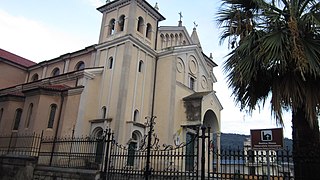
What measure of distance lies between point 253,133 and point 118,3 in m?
20.8

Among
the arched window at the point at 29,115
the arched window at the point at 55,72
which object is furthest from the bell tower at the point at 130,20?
the arched window at the point at 29,115

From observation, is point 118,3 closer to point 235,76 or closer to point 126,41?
point 126,41

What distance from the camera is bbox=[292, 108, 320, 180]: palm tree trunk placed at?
263 inches

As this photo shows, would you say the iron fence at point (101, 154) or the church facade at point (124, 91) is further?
the church facade at point (124, 91)

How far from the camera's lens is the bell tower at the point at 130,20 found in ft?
A: 77.6

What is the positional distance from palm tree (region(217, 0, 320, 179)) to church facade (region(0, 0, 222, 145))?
13640 millimetres

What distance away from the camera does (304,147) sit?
703 centimetres

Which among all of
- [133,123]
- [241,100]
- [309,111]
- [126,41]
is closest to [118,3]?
[126,41]

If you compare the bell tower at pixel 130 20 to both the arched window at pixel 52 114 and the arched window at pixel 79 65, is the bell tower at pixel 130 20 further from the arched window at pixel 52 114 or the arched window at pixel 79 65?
the arched window at pixel 52 114

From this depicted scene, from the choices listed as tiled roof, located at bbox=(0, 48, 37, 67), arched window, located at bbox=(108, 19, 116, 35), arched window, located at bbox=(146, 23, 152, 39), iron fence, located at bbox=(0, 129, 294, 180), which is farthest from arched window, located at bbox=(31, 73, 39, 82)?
arched window, located at bbox=(146, 23, 152, 39)

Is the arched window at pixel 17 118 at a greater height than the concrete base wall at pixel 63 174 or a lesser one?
greater

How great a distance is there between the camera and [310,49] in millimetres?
7105

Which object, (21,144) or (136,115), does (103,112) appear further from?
(21,144)

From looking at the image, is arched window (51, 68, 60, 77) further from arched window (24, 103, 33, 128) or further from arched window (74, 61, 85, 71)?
arched window (24, 103, 33, 128)
